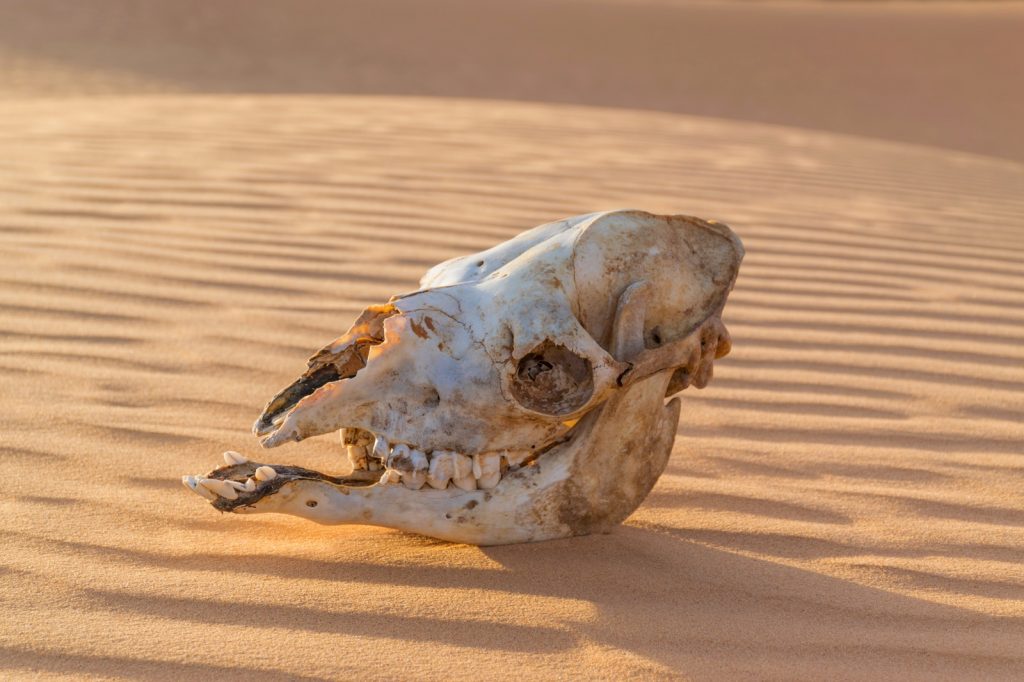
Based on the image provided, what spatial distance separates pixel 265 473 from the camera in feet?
7.12

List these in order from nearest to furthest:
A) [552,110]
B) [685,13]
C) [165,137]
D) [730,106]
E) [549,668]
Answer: [549,668]
[165,137]
[552,110]
[730,106]
[685,13]

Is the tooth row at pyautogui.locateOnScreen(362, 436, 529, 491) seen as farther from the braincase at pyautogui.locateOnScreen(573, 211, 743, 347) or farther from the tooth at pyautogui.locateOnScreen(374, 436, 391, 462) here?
the braincase at pyautogui.locateOnScreen(573, 211, 743, 347)

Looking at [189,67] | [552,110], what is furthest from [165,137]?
[189,67]

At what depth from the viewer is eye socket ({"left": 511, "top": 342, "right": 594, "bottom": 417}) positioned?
87.2 inches

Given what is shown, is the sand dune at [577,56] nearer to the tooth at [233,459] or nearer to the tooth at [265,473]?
the tooth at [233,459]

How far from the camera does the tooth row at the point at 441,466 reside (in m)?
2.19

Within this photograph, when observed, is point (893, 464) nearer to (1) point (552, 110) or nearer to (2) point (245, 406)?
(2) point (245, 406)

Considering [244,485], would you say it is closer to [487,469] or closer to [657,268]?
[487,469]

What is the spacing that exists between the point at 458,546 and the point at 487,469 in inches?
7.8

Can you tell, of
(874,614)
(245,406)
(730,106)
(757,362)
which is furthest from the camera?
(730,106)

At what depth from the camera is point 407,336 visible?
2.25 meters

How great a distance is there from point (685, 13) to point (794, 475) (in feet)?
49.1

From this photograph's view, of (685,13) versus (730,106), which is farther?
(685,13)

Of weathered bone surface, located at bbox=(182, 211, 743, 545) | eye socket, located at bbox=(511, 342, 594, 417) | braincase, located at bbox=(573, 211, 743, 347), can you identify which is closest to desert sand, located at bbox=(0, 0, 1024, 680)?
weathered bone surface, located at bbox=(182, 211, 743, 545)
